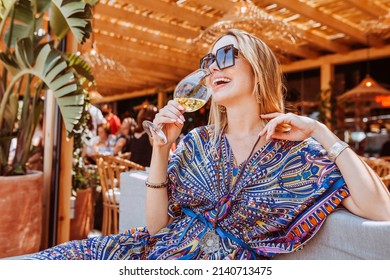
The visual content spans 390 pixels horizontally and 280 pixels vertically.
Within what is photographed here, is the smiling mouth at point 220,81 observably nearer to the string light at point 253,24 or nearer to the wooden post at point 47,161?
the wooden post at point 47,161

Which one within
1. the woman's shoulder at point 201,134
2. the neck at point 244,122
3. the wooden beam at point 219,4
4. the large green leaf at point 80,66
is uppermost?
the wooden beam at point 219,4

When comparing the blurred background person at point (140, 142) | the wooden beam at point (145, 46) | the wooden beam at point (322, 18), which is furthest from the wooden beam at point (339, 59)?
the blurred background person at point (140, 142)

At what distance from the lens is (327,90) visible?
7.15 meters

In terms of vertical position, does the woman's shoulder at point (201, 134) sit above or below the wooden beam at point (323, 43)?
below

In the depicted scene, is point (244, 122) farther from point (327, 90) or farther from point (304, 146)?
point (327, 90)

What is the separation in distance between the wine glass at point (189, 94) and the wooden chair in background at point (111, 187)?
6.94 feet

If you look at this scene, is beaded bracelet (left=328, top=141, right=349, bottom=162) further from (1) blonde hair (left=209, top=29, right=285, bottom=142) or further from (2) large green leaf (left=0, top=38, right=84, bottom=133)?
(2) large green leaf (left=0, top=38, right=84, bottom=133)

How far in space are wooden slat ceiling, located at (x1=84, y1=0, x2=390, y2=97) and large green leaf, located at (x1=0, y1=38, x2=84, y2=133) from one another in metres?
1.38

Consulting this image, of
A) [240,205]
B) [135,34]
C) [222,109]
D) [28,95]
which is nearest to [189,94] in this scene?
[222,109]

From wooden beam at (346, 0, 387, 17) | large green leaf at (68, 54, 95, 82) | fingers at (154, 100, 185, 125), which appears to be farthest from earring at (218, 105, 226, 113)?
wooden beam at (346, 0, 387, 17)

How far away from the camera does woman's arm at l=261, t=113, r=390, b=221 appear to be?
105 cm

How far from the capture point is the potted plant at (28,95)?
2.24m

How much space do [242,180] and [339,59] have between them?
6868 mm
